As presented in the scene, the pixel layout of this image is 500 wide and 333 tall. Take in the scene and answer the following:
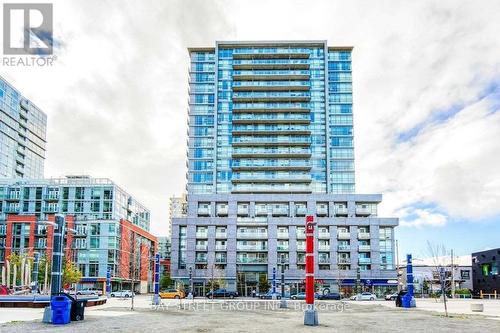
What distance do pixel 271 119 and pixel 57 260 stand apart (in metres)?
87.1

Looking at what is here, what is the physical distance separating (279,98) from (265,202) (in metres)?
26.3

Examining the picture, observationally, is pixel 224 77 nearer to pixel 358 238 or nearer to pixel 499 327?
pixel 358 238

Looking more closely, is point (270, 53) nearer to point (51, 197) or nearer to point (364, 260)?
point (364, 260)

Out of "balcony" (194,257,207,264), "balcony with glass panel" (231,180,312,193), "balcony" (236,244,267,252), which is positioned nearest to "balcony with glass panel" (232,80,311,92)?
"balcony with glass panel" (231,180,312,193)

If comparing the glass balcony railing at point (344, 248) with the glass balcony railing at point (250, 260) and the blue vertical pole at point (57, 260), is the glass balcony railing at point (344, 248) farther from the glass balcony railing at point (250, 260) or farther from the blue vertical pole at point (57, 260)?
the blue vertical pole at point (57, 260)

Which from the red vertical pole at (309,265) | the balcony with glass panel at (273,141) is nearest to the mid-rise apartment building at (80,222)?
the balcony with glass panel at (273,141)

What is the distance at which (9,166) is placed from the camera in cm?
12888

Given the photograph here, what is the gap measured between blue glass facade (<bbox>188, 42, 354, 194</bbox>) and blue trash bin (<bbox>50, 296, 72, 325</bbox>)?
81.2 m

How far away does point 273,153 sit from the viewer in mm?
108750

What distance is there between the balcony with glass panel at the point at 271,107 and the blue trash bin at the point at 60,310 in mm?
88840

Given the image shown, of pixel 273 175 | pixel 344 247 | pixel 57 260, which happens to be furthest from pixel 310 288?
pixel 273 175

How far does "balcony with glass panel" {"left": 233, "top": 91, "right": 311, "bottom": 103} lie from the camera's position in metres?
112

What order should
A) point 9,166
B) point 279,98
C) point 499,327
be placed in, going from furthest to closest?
point 9,166 < point 279,98 < point 499,327

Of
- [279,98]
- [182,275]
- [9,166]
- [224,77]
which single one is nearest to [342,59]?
[279,98]
